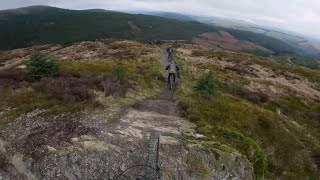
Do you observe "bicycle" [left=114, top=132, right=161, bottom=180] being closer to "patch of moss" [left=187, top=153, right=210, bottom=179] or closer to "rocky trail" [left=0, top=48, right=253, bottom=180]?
"rocky trail" [left=0, top=48, right=253, bottom=180]

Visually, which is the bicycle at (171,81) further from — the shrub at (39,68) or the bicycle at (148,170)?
the bicycle at (148,170)

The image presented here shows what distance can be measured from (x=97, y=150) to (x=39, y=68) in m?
15.1

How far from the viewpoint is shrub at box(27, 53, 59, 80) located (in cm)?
2877

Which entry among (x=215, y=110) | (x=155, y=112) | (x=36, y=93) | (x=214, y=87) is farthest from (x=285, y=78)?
(x=36, y=93)

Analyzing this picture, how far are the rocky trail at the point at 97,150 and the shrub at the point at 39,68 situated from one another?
974 cm

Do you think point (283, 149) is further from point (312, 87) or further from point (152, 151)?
point (312, 87)

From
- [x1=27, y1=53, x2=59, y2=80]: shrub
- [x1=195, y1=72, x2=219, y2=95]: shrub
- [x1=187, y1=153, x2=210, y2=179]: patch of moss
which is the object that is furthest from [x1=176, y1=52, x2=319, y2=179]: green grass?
[x1=27, y1=53, x2=59, y2=80]: shrub

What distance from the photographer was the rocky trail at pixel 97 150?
15203mm

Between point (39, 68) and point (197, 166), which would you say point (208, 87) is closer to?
point (197, 166)

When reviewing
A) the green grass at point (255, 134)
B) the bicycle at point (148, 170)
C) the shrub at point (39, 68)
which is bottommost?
the green grass at point (255, 134)

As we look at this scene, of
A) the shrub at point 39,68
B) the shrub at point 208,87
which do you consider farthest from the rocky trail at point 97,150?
the shrub at point 39,68

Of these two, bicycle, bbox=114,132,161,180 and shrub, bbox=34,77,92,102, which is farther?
shrub, bbox=34,77,92,102

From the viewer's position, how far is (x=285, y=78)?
60.6m

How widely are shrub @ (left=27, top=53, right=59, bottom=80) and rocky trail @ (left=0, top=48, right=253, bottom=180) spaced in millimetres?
9735
